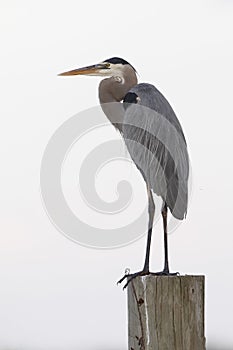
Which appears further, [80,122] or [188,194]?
[188,194]

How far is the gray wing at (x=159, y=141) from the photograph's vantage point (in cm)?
345

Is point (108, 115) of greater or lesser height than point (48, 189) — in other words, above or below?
above

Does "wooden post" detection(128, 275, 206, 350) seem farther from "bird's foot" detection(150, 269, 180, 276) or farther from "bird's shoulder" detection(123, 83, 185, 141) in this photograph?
"bird's shoulder" detection(123, 83, 185, 141)

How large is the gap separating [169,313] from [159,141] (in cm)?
151

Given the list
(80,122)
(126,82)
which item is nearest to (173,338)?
(80,122)

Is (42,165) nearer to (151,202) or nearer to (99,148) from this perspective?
(99,148)

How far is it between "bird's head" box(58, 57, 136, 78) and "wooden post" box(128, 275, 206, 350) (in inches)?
65.3

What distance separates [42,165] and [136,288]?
0.86 m

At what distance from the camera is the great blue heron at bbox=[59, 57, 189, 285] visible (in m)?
3.45

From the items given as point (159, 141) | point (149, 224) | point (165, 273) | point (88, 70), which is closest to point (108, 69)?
point (88, 70)

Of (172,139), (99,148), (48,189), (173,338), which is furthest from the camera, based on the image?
(172,139)

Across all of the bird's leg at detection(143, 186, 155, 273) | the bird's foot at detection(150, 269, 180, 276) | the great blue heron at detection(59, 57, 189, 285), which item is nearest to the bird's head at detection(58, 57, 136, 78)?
the great blue heron at detection(59, 57, 189, 285)

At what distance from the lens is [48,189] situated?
2830 mm

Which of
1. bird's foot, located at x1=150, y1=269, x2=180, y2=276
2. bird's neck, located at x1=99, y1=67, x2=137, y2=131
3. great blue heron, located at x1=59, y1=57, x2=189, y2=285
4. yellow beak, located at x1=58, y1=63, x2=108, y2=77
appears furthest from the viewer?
yellow beak, located at x1=58, y1=63, x2=108, y2=77
